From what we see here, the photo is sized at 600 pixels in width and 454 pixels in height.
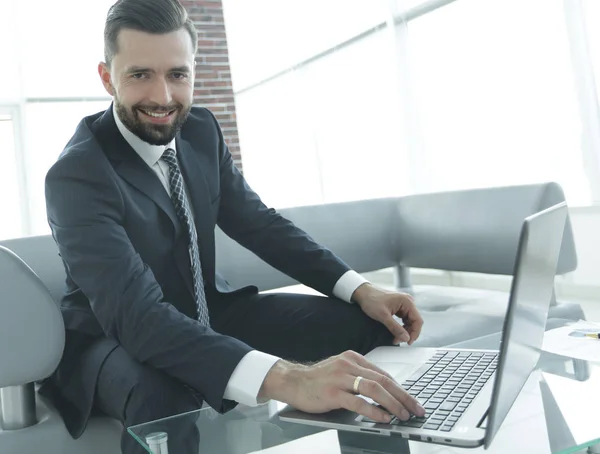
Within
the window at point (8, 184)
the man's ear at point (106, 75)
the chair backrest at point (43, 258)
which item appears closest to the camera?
the man's ear at point (106, 75)

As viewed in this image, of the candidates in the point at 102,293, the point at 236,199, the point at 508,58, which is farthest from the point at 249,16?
the point at 102,293

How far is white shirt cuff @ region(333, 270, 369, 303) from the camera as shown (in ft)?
5.65

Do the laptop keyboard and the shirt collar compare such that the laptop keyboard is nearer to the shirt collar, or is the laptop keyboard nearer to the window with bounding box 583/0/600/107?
the shirt collar

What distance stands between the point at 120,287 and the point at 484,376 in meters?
0.72

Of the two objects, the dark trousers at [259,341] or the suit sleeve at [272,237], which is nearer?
the dark trousers at [259,341]

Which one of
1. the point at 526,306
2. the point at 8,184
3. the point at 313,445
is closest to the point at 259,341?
the point at 313,445

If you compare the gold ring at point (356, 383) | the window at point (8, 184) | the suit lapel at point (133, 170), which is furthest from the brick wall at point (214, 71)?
the gold ring at point (356, 383)

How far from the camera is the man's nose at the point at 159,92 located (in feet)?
5.39

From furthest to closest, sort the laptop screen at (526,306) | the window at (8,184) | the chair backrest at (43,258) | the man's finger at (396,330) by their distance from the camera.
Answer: the window at (8,184), the chair backrest at (43,258), the man's finger at (396,330), the laptop screen at (526,306)

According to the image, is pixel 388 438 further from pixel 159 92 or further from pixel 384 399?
pixel 159 92

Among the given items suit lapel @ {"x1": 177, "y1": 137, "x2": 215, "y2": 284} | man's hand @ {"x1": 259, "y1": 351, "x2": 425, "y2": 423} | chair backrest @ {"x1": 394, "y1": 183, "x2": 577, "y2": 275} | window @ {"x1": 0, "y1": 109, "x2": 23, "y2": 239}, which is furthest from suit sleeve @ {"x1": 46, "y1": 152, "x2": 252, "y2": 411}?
window @ {"x1": 0, "y1": 109, "x2": 23, "y2": 239}

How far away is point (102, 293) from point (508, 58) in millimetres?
4161

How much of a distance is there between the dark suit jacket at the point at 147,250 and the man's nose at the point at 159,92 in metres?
0.14

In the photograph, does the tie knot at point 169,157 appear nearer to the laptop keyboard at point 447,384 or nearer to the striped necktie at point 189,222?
the striped necktie at point 189,222
